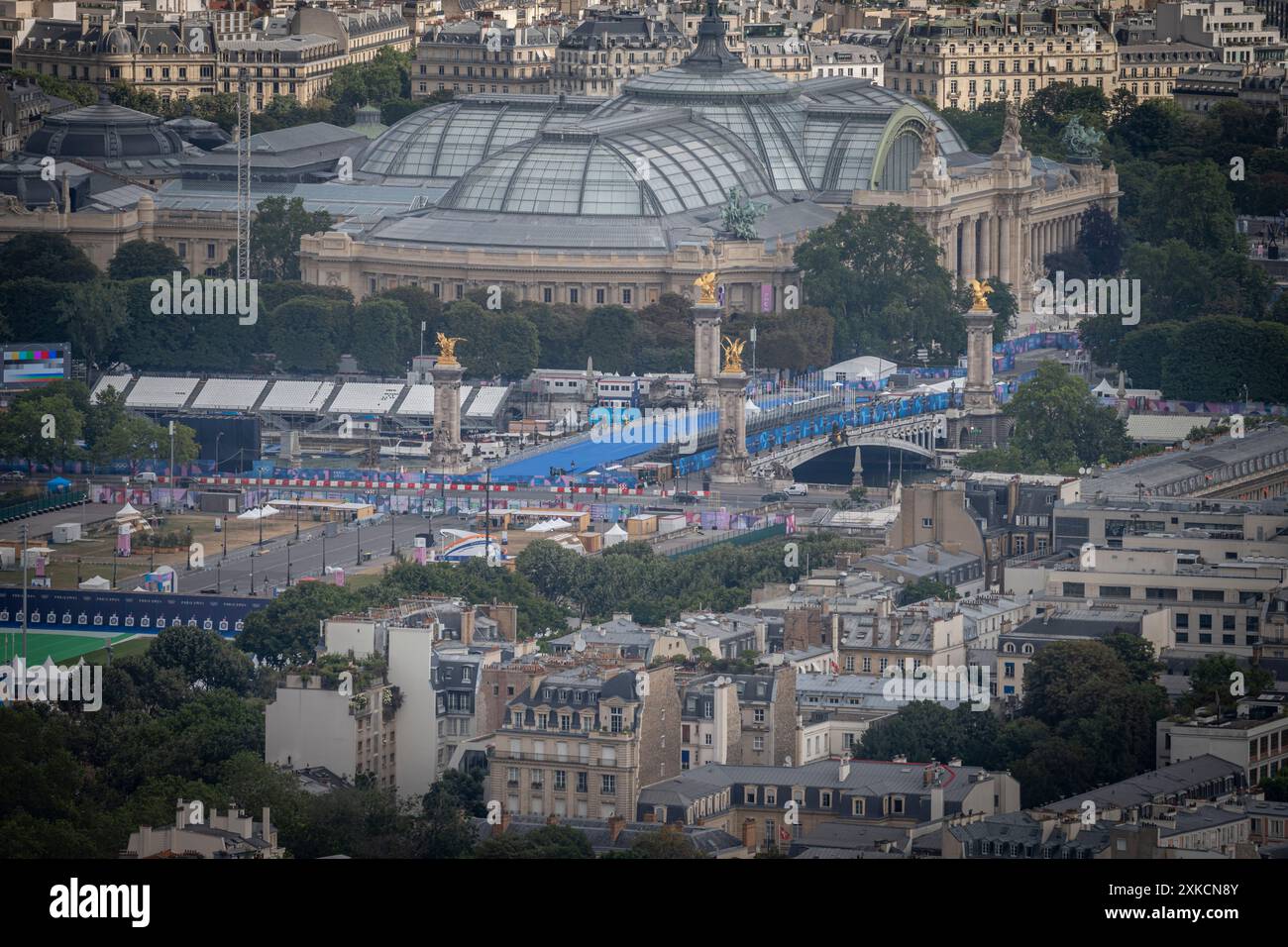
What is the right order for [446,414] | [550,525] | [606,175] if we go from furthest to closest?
[606,175]
[446,414]
[550,525]

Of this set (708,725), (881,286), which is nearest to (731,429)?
(881,286)

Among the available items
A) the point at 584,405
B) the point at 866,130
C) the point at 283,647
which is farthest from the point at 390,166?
the point at 283,647

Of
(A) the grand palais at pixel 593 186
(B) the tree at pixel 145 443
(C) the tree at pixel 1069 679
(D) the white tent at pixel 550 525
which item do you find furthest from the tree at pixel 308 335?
(C) the tree at pixel 1069 679

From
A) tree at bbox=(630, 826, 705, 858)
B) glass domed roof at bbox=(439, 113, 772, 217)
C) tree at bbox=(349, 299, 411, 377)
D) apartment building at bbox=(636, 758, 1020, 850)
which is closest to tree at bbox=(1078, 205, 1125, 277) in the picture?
glass domed roof at bbox=(439, 113, 772, 217)

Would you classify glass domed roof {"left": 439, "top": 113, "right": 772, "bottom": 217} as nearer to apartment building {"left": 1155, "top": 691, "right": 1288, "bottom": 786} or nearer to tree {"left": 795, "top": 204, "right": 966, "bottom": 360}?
tree {"left": 795, "top": 204, "right": 966, "bottom": 360}

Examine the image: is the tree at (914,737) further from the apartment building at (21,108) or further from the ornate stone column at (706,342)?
the apartment building at (21,108)

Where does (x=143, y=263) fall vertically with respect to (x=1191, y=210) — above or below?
below

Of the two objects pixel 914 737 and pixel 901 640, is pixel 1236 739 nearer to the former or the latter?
pixel 914 737
